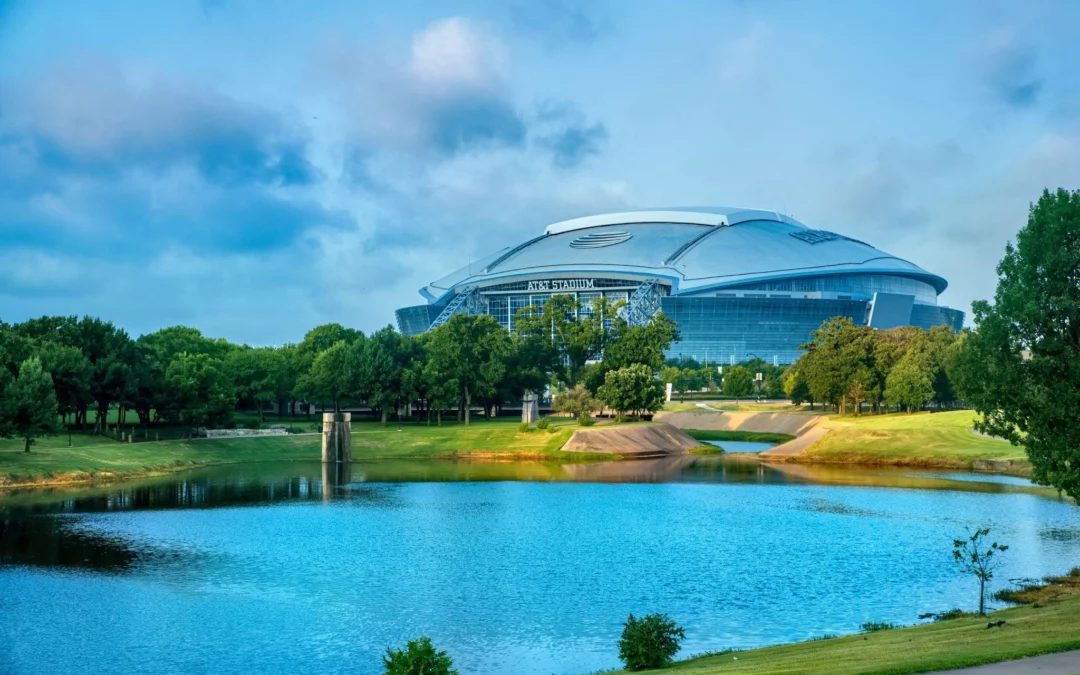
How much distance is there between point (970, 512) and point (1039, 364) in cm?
1873

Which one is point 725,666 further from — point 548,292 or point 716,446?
point 548,292

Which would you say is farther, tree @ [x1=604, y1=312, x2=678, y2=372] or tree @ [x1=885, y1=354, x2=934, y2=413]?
tree @ [x1=604, y1=312, x2=678, y2=372]

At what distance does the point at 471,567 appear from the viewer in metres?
29.2

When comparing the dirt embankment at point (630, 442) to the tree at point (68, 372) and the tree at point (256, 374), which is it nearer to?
the tree at point (256, 374)

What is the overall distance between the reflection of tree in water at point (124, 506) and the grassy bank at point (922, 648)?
64.7 ft

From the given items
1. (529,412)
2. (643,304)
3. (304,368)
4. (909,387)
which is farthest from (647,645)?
(643,304)

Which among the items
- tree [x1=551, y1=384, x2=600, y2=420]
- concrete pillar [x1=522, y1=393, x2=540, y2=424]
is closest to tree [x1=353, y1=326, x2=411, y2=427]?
concrete pillar [x1=522, y1=393, x2=540, y2=424]

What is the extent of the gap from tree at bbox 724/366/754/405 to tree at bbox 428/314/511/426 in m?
35.9

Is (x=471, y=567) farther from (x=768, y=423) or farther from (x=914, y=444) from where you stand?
(x=768, y=423)

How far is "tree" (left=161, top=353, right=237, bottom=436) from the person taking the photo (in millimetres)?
68438

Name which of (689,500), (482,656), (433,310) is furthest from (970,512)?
(433,310)

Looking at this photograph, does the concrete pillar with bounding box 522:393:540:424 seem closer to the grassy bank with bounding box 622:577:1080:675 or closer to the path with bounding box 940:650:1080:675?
the grassy bank with bounding box 622:577:1080:675

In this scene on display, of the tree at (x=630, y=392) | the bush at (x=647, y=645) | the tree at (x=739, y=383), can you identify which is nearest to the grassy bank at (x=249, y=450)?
the tree at (x=630, y=392)

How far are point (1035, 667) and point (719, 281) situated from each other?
135m
